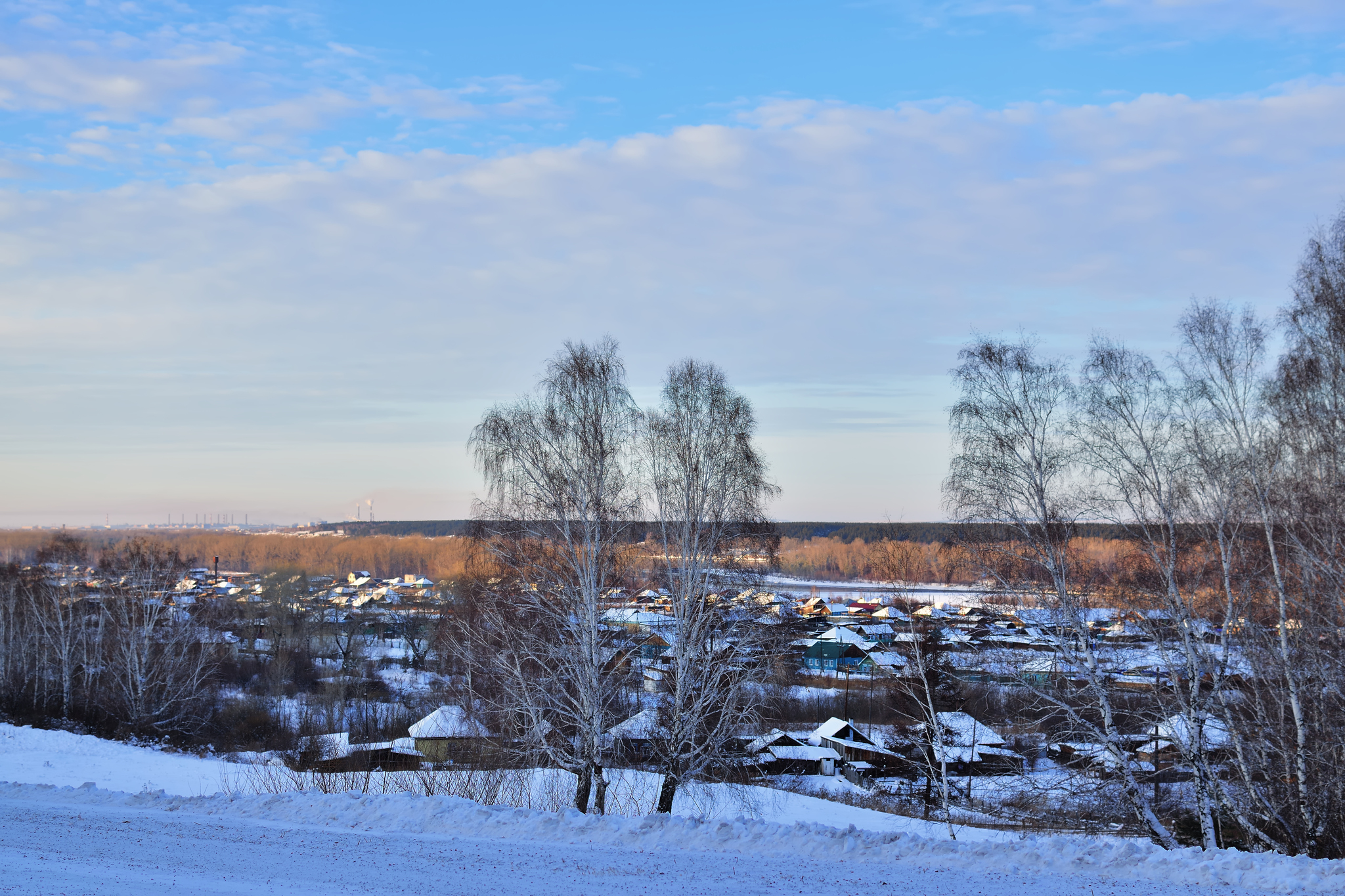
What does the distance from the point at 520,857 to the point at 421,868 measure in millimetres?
1017

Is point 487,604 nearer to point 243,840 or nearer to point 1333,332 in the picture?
point 243,840

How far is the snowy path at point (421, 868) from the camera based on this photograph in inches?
325

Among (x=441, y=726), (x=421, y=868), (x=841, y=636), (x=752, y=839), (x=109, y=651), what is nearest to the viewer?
(x=421, y=868)

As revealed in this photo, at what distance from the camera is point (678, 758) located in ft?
50.9

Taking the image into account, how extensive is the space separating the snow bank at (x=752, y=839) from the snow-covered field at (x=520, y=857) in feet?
0.06

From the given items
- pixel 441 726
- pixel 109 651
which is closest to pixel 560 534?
pixel 441 726

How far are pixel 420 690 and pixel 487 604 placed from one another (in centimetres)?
3410

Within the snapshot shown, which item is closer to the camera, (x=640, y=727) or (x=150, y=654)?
(x=640, y=727)

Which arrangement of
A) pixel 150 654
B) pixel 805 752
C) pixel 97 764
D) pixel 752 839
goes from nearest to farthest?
pixel 752 839
pixel 97 764
pixel 805 752
pixel 150 654

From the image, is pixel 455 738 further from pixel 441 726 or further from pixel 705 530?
pixel 705 530

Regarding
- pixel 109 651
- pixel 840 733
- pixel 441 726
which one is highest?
pixel 109 651

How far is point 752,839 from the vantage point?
32.3 feet

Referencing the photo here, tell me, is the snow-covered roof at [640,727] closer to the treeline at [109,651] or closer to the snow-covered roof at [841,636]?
the treeline at [109,651]

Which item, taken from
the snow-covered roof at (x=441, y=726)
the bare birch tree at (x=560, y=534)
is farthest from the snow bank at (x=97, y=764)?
the bare birch tree at (x=560, y=534)
